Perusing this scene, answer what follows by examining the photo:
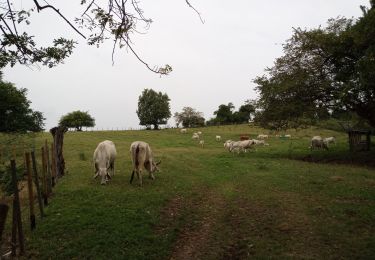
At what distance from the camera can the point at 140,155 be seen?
695 inches

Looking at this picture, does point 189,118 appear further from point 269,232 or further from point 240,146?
point 269,232

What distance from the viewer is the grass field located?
9.75 meters

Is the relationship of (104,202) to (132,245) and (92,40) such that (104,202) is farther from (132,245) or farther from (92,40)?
(92,40)

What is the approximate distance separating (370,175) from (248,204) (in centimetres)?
1040

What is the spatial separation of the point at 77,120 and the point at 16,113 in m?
67.0

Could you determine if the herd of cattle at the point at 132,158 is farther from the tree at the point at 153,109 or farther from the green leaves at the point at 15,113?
the tree at the point at 153,109

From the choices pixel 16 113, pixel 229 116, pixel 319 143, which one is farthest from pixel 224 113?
pixel 16 113

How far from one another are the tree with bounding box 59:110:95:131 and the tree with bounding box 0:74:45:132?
210 feet

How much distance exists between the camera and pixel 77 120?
99.7m

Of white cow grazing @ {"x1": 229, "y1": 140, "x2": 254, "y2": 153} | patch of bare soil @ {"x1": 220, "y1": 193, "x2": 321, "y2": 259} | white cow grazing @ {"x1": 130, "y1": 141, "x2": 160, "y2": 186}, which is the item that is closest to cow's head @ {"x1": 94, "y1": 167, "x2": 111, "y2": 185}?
white cow grazing @ {"x1": 130, "y1": 141, "x2": 160, "y2": 186}

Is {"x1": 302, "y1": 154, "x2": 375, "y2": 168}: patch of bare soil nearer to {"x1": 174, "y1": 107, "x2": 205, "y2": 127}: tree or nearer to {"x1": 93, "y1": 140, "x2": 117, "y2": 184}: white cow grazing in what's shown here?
{"x1": 93, "y1": 140, "x2": 117, "y2": 184}: white cow grazing

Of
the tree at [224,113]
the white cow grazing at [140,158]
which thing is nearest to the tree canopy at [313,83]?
the white cow grazing at [140,158]

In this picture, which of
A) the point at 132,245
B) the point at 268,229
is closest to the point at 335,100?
the point at 268,229

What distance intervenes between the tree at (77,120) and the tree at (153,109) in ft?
52.3
